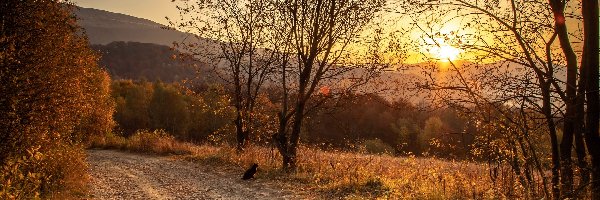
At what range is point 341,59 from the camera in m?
18.9

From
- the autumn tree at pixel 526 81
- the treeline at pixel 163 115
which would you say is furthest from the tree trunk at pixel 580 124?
the treeline at pixel 163 115

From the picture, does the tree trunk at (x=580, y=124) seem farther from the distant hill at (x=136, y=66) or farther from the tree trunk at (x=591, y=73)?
the distant hill at (x=136, y=66)

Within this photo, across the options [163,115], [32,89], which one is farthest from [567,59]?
[163,115]

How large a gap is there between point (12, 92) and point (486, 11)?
9593mm

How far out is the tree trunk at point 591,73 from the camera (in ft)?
29.1

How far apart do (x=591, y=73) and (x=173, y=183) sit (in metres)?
12.9

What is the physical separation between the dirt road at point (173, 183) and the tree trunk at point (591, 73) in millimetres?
7614

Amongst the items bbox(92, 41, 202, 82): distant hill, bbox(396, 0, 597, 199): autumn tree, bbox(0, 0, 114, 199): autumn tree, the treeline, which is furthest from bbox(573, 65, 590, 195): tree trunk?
bbox(92, 41, 202, 82): distant hill

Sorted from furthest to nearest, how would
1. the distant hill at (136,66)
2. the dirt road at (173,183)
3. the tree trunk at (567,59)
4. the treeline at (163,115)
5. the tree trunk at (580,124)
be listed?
the distant hill at (136,66) → the treeline at (163,115) → the dirt road at (173,183) → the tree trunk at (567,59) → the tree trunk at (580,124)

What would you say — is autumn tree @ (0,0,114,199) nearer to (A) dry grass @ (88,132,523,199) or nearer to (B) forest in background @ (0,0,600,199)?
(B) forest in background @ (0,0,600,199)

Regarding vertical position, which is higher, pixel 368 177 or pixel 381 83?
pixel 381 83

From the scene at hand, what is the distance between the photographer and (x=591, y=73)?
29.5 feet

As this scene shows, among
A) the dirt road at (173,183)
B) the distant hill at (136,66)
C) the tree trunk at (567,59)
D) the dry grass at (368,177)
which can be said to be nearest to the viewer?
the tree trunk at (567,59)

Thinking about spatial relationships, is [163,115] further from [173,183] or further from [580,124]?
[580,124]
